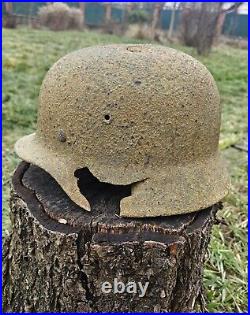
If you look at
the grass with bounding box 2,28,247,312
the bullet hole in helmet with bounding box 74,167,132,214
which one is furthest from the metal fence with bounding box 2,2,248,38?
the bullet hole in helmet with bounding box 74,167,132,214

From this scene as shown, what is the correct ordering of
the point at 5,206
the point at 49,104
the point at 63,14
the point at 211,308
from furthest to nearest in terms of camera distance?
the point at 63,14
the point at 5,206
the point at 211,308
the point at 49,104

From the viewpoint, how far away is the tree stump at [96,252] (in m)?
1.90

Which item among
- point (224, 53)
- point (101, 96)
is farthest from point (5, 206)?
point (224, 53)

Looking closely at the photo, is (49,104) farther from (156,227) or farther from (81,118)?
(156,227)

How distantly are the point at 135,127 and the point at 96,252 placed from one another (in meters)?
0.61

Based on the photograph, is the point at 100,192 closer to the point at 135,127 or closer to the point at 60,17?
the point at 135,127

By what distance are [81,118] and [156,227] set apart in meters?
0.63

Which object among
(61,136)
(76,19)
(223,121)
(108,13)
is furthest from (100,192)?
(108,13)

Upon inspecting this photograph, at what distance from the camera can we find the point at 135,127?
194 centimetres

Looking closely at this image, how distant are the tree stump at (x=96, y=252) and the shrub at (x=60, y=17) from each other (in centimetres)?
1008

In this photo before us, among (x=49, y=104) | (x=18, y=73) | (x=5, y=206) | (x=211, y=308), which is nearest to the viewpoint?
(x=49, y=104)

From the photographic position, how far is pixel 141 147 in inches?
77.2

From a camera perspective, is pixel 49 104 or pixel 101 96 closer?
pixel 101 96

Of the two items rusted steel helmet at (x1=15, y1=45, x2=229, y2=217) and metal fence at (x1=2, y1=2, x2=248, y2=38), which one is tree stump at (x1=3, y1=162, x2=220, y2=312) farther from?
metal fence at (x1=2, y1=2, x2=248, y2=38)
